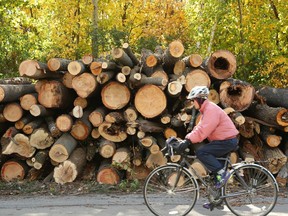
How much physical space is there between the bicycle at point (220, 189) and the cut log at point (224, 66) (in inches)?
113

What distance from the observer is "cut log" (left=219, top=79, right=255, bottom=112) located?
8398 millimetres

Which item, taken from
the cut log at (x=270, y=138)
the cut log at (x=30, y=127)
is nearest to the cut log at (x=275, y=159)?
the cut log at (x=270, y=138)

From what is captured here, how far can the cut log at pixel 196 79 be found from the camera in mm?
8508

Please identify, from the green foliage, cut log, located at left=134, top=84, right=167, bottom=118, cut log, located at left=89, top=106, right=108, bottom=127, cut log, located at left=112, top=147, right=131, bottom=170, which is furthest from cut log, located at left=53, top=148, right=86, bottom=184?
the green foliage

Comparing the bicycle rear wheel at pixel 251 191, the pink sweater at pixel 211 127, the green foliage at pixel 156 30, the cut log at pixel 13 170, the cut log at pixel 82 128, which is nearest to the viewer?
the pink sweater at pixel 211 127

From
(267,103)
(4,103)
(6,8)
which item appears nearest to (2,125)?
(4,103)

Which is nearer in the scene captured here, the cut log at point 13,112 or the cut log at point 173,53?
the cut log at point 173,53

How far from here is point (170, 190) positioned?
6.27 m

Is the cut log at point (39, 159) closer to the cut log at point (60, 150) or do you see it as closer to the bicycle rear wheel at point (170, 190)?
the cut log at point (60, 150)

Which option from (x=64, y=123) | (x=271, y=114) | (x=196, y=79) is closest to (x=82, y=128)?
(x=64, y=123)

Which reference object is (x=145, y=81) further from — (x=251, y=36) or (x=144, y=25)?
(x=144, y=25)

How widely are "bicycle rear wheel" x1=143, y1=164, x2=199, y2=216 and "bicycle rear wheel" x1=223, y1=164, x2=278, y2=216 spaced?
49 cm

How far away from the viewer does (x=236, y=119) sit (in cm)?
809

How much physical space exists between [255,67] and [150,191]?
8466mm
